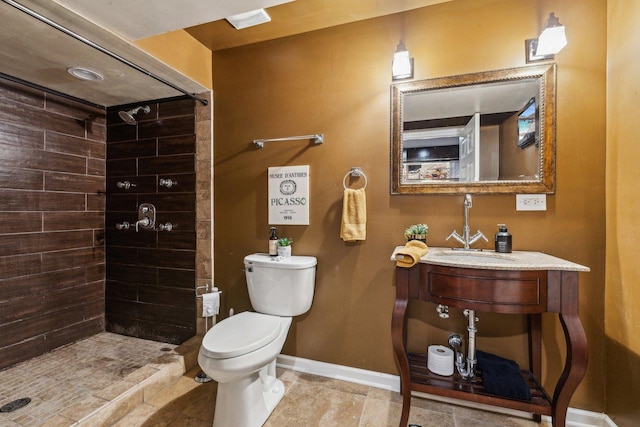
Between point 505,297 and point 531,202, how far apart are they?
640 millimetres

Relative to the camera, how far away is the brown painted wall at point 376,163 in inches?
56.4

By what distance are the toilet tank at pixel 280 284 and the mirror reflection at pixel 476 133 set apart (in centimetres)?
77

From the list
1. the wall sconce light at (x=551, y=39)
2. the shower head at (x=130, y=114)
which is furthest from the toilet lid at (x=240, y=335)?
the wall sconce light at (x=551, y=39)

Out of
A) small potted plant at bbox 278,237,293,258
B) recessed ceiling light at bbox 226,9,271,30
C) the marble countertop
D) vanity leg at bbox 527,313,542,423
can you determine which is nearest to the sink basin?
the marble countertop

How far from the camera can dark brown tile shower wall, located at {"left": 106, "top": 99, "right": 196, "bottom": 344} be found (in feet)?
7.06

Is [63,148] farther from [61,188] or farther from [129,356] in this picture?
[129,356]

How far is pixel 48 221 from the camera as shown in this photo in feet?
6.83

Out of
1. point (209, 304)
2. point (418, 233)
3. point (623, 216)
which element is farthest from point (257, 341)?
point (623, 216)

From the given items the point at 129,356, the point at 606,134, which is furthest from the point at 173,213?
the point at 606,134

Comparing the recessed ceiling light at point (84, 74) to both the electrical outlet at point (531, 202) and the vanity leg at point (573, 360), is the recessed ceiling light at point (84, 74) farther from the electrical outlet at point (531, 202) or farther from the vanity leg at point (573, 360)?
the vanity leg at point (573, 360)

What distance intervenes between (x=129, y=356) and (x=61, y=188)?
1387 mm

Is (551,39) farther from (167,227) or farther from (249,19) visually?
(167,227)

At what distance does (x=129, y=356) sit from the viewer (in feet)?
6.61

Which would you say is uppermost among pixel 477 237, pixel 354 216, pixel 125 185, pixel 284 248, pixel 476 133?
pixel 476 133
